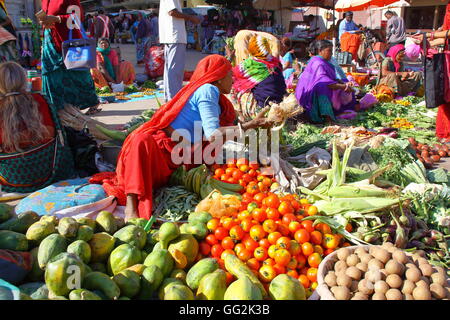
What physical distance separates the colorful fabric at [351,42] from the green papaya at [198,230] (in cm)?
1072

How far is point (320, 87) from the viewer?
6.12 meters

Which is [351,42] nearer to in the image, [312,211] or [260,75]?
[260,75]

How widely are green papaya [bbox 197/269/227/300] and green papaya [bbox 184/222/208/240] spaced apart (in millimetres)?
511

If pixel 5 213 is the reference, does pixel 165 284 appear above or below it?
below

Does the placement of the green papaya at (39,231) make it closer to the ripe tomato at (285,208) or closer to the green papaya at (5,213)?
the green papaya at (5,213)

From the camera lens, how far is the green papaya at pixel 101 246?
2.00 m

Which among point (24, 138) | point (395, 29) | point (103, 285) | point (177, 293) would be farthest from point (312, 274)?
point (395, 29)

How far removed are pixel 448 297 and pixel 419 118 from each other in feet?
17.2

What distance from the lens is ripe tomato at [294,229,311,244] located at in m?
2.35

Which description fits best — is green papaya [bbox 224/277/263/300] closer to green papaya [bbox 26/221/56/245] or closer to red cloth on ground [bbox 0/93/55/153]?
green papaya [bbox 26/221/56/245]

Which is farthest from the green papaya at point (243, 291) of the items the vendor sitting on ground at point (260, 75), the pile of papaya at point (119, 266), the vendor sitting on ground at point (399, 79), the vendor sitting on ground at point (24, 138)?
the vendor sitting on ground at point (399, 79)

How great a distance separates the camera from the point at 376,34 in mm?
13977

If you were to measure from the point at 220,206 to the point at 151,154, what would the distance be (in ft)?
2.60
